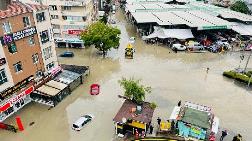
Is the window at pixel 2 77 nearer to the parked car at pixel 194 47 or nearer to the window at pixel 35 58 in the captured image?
the window at pixel 35 58

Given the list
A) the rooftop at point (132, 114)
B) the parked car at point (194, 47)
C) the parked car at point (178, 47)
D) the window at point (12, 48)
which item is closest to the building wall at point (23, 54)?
the window at point (12, 48)

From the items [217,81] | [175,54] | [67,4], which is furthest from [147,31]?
[217,81]

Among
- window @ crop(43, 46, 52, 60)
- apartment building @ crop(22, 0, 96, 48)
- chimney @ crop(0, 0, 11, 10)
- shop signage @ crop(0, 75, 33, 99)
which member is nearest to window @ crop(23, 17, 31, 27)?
chimney @ crop(0, 0, 11, 10)

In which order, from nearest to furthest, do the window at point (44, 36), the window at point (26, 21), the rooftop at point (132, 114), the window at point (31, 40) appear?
1. the rooftop at point (132, 114)
2. the window at point (26, 21)
3. the window at point (31, 40)
4. the window at point (44, 36)

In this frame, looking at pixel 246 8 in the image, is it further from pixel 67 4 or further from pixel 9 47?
pixel 9 47

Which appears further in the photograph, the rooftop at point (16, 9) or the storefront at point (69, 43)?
the storefront at point (69, 43)

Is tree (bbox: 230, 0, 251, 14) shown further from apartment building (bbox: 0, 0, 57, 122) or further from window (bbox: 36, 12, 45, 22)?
window (bbox: 36, 12, 45, 22)

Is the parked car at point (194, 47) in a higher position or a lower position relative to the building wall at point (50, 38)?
lower
